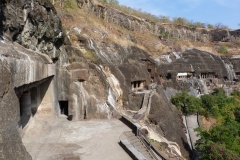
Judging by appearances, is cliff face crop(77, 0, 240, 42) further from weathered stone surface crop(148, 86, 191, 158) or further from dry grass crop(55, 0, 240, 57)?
weathered stone surface crop(148, 86, 191, 158)

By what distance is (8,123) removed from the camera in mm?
4367

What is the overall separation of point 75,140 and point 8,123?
6.64 m

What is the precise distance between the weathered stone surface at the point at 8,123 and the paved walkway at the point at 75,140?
14.3 feet

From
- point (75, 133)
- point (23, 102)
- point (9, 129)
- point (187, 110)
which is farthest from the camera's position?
point (187, 110)

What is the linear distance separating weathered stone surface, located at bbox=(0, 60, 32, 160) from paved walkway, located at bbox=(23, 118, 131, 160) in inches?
171

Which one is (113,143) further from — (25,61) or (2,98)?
(2,98)

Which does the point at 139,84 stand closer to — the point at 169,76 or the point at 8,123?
the point at 169,76

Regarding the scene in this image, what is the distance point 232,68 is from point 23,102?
39623mm

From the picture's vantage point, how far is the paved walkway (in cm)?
904

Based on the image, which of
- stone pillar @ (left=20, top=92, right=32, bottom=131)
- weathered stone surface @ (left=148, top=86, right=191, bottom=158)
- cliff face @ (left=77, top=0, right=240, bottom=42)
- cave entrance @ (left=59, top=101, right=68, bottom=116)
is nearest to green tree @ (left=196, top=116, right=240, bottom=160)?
weathered stone surface @ (left=148, top=86, right=191, bottom=158)

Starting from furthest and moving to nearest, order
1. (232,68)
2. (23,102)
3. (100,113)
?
1. (232,68)
2. (100,113)
3. (23,102)

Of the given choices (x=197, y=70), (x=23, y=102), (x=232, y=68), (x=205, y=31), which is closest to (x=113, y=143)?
(x=23, y=102)

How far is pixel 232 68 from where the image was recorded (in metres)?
42.0

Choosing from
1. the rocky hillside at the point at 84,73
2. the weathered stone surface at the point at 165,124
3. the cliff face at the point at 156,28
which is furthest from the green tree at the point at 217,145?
the cliff face at the point at 156,28
